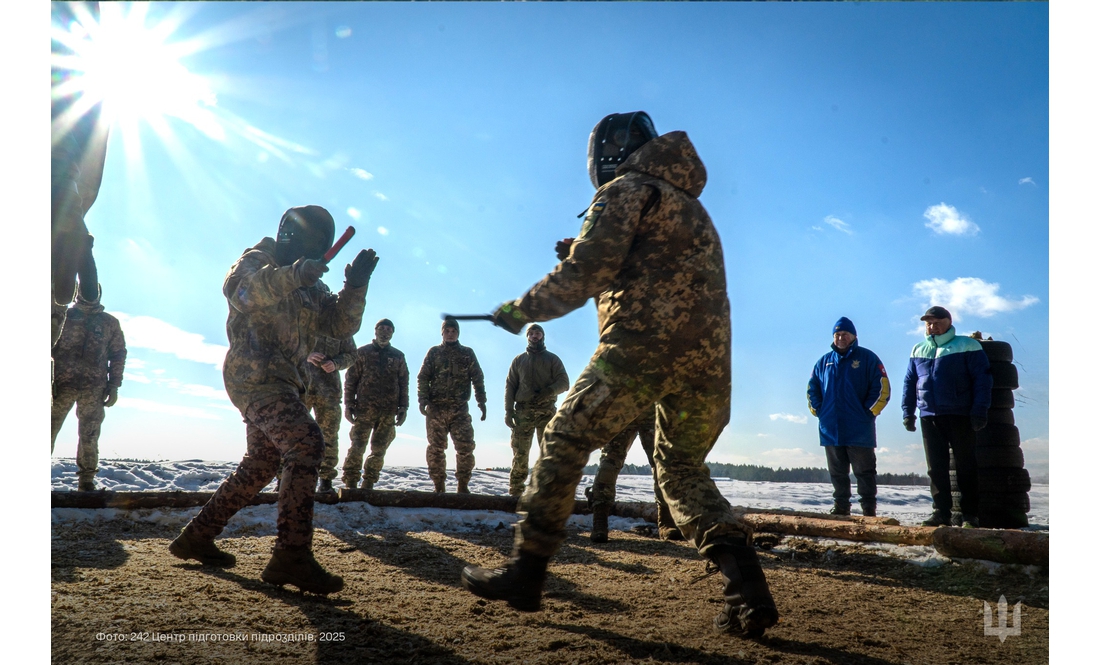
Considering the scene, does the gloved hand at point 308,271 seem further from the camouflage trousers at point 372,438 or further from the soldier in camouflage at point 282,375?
the camouflage trousers at point 372,438

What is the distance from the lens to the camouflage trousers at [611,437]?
2428 mm

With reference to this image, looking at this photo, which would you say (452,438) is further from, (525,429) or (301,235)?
(301,235)

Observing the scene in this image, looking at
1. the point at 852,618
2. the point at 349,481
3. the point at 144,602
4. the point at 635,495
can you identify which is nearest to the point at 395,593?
the point at 144,602

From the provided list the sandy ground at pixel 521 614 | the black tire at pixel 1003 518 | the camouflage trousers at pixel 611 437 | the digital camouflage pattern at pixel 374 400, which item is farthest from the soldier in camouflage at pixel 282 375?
the black tire at pixel 1003 518

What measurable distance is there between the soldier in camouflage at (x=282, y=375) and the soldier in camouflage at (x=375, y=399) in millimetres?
4502

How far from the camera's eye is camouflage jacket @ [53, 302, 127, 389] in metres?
7.05

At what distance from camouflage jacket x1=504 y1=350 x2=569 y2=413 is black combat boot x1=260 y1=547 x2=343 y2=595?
5834 millimetres

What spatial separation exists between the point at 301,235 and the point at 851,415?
17.3 ft

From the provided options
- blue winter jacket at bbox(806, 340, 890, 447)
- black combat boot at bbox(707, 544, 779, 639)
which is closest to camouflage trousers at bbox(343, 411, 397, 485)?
blue winter jacket at bbox(806, 340, 890, 447)

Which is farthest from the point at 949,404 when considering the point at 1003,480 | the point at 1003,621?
the point at 1003,621

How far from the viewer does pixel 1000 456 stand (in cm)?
576

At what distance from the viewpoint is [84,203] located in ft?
9.27

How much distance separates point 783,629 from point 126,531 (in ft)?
15.6

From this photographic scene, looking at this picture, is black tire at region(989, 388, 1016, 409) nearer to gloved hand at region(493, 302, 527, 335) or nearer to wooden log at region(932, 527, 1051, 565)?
wooden log at region(932, 527, 1051, 565)
